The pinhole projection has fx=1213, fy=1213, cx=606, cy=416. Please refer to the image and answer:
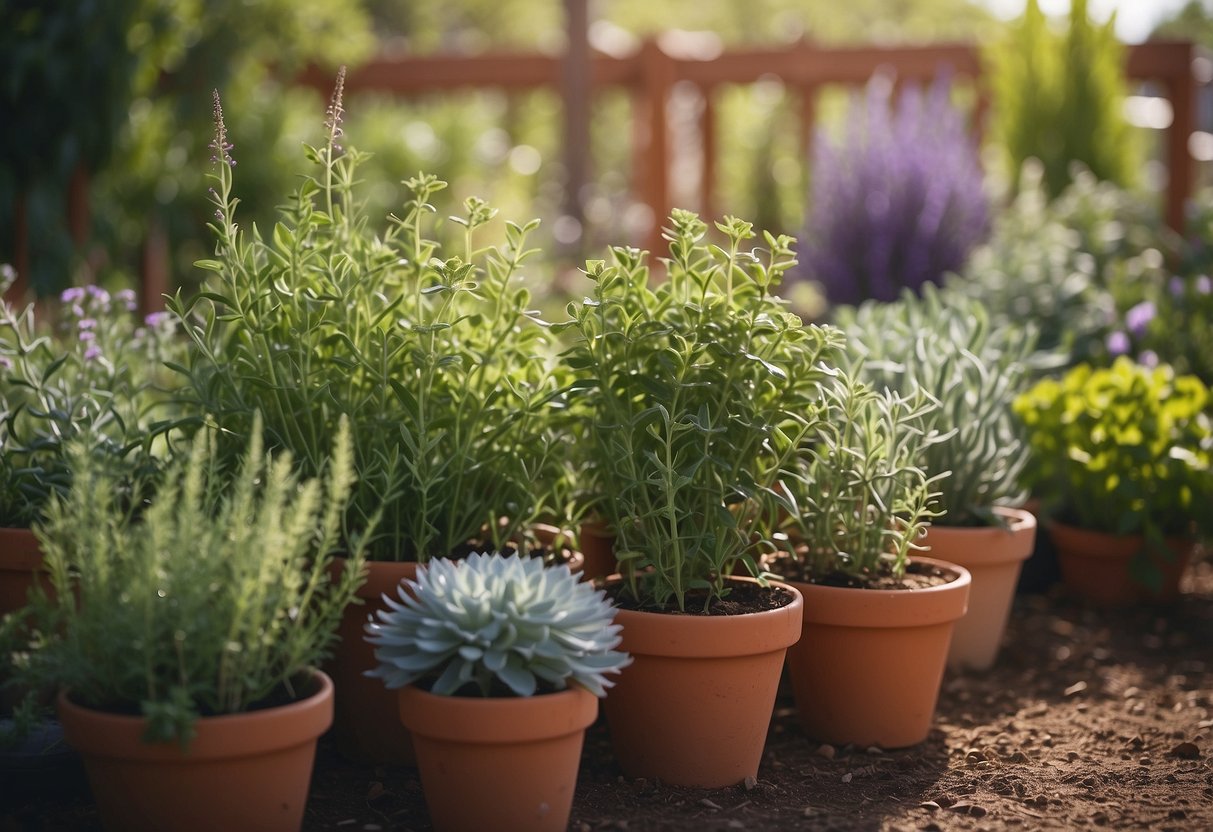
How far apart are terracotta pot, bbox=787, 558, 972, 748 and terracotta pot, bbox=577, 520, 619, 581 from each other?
0.41m

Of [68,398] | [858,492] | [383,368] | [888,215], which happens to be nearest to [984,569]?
[858,492]

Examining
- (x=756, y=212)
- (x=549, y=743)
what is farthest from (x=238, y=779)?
(x=756, y=212)

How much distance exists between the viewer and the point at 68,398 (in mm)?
2252

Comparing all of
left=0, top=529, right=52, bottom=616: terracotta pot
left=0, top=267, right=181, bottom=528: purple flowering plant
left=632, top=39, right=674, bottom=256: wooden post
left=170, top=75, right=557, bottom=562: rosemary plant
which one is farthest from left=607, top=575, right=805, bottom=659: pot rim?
left=632, top=39, right=674, bottom=256: wooden post

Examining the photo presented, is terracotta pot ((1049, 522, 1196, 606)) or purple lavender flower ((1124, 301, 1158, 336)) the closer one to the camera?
terracotta pot ((1049, 522, 1196, 606))

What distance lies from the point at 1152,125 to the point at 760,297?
17.4 ft

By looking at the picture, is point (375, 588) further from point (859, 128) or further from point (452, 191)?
point (452, 191)

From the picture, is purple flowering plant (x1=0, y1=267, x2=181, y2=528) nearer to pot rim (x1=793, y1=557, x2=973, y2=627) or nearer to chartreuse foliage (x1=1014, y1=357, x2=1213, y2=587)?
pot rim (x1=793, y1=557, x2=973, y2=627)

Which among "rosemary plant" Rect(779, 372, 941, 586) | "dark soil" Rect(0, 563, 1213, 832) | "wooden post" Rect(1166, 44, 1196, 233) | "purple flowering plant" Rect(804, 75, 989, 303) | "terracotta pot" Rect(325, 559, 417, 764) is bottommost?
"dark soil" Rect(0, 563, 1213, 832)

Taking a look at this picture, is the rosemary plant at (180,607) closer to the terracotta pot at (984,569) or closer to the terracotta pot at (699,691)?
the terracotta pot at (699,691)

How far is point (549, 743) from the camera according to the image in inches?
69.1

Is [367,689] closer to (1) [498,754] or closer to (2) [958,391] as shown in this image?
(1) [498,754]

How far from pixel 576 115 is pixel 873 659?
14.3 feet

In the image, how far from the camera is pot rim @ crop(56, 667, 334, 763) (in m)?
1.57
